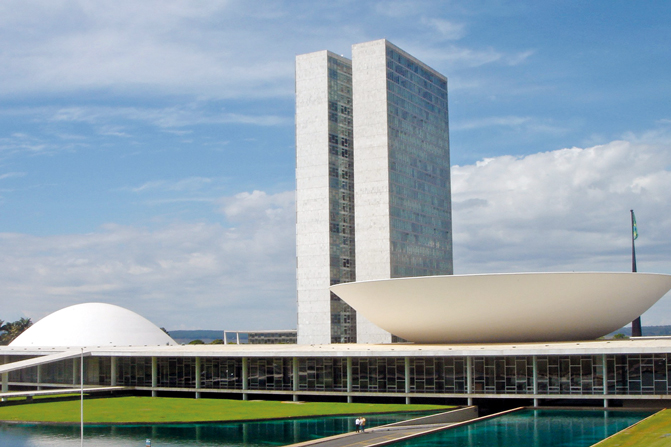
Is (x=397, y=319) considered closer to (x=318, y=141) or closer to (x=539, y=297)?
(x=539, y=297)

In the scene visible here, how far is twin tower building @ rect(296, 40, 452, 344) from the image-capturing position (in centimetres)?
8619

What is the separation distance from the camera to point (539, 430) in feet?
132

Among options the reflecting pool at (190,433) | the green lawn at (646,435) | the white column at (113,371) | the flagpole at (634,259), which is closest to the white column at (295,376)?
the reflecting pool at (190,433)

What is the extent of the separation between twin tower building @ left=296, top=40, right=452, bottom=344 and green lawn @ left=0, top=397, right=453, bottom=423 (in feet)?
104

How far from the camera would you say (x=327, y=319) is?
8619cm

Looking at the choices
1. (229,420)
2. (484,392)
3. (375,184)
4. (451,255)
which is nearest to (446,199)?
(451,255)

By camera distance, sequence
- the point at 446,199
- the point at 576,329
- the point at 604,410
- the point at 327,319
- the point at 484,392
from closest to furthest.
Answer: the point at 604,410, the point at 484,392, the point at 576,329, the point at 327,319, the point at 446,199

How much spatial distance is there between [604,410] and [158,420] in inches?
1017

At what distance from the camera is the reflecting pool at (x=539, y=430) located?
1430 inches

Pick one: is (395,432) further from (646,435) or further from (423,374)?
(423,374)

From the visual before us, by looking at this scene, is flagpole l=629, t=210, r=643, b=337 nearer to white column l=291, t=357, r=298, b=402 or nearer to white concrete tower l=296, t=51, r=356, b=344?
white concrete tower l=296, t=51, r=356, b=344

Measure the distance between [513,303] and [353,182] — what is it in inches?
1557

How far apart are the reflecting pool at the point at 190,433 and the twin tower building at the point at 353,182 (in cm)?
4127

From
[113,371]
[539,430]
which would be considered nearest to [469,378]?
[539,430]
